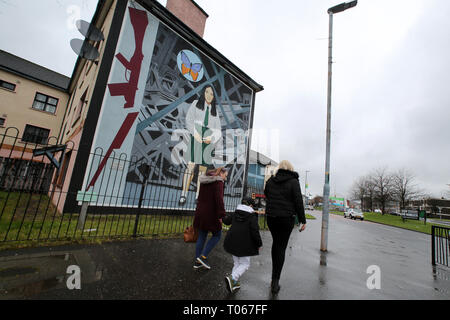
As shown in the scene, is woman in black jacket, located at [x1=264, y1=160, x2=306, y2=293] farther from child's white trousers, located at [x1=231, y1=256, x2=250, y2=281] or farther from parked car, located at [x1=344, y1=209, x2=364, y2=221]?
parked car, located at [x1=344, y1=209, x2=364, y2=221]

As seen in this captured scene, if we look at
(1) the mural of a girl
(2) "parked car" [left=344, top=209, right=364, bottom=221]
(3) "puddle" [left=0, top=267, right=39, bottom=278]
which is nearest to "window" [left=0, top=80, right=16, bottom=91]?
(1) the mural of a girl

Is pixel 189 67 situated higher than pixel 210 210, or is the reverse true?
pixel 189 67

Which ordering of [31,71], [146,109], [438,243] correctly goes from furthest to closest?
[31,71]
[146,109]
[438,243]

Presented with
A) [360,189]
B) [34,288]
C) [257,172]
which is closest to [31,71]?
[34,288]

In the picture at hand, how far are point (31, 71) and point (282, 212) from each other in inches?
1050

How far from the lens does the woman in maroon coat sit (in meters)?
3.44

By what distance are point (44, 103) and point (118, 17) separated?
51.0 ft

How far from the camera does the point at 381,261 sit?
18.2ft

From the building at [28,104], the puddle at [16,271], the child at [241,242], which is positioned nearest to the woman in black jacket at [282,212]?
the child at [241,242]

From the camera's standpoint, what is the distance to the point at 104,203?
769cm

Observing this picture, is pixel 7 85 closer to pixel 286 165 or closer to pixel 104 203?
pixel 104 203

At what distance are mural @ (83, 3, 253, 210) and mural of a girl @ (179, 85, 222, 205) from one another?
0.17 feet

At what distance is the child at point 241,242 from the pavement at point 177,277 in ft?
0.82
